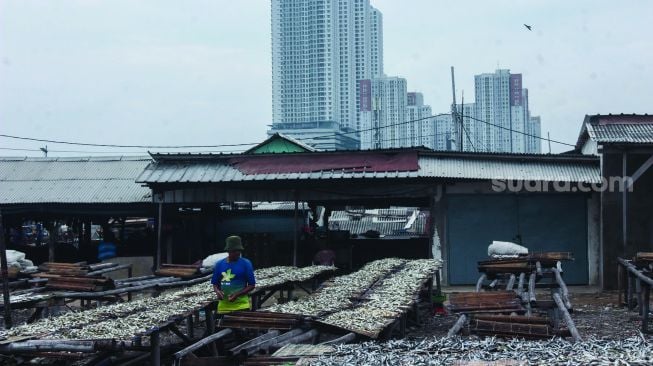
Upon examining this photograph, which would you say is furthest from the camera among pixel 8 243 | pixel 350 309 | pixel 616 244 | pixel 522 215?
pixel 8 243

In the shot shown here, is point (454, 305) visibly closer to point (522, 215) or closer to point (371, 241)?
point (522, 215)

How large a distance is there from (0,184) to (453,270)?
14.0 metres

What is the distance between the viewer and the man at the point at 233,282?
8688mm

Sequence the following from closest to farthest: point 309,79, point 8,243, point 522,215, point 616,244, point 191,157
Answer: point 616,244 → point 522,215 → point 191,157 → point 8,243 → point 309,79

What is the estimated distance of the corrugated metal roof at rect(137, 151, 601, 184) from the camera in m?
16.9

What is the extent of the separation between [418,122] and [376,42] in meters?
6.51

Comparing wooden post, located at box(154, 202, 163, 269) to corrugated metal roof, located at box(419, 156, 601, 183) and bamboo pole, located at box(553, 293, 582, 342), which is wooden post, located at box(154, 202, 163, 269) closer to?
corrugated metal roof, located at box(419, 156, 601, 183)

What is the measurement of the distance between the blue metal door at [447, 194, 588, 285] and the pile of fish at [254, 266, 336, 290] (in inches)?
179

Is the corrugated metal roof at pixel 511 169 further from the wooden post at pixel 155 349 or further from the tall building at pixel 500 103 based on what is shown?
the tall building at pixel 500 103

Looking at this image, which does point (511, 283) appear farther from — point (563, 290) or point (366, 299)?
point (366, 299)

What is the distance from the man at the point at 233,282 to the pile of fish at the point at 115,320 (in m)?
0.32

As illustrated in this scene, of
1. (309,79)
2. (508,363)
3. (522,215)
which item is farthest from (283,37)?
(508,363)

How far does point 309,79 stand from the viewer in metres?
37.3

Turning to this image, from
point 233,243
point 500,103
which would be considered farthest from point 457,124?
point 233,243
